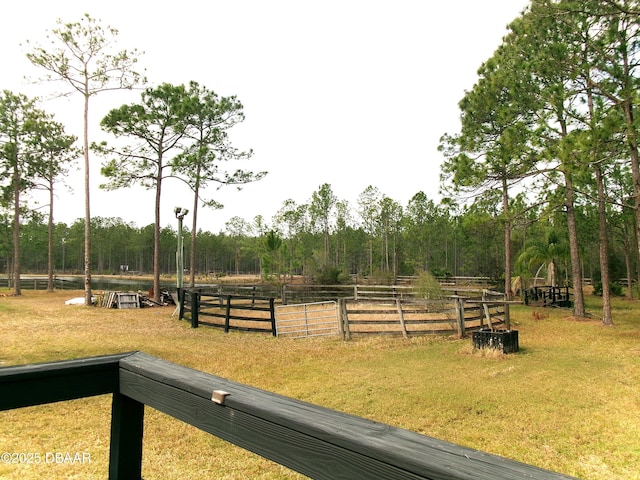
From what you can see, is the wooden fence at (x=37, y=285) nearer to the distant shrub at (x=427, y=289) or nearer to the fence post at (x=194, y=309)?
Result: the fence post at (x=194, y=309)

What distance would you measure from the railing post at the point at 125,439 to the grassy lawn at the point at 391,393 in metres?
2.14

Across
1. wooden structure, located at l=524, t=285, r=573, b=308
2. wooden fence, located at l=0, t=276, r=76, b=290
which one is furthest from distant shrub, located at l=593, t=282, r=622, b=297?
wooden fence, located at l=0, t=276, r=76, b=290

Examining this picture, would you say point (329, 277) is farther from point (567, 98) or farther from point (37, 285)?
point (37, 285)

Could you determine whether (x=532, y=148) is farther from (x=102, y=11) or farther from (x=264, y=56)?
(x=102, y=11)

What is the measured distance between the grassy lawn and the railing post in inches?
84.4

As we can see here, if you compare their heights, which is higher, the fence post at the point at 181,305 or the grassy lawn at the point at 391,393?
the fence post at the point at 181,305

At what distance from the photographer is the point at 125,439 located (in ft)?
5.48

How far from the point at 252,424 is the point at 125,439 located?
0.78 metres

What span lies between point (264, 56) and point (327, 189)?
129ft

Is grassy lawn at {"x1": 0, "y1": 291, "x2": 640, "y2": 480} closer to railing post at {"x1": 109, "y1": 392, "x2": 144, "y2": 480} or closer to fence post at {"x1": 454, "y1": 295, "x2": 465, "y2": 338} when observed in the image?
fence post at {"x1": 454, "y1": 295, "x2": 465, "y2": 338}

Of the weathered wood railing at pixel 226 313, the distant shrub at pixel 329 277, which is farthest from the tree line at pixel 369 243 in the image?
the weathered wood railing at pixel 226 313

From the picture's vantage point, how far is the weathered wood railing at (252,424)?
89 cm

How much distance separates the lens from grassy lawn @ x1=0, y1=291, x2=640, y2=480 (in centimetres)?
392

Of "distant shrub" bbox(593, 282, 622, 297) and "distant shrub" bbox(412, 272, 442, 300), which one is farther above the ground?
"distant shrub" bbox(412, 272, 442, 300)
